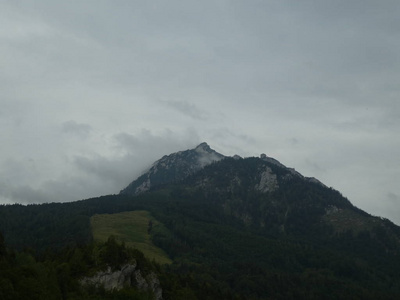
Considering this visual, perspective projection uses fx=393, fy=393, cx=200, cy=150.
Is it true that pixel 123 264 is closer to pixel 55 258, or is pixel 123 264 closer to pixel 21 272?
pixel 55 258

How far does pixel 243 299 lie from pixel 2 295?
123 metres

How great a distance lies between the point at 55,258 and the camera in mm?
134375

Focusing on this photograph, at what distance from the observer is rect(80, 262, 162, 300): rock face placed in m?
113

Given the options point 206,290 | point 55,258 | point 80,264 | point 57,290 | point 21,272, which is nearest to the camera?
point 21,272

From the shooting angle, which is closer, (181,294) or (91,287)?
(91,287)

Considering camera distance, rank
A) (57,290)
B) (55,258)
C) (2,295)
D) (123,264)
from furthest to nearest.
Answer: (55,258) → (123,264) → (57,290) → (2,295)

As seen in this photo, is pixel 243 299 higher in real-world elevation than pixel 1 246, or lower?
lower

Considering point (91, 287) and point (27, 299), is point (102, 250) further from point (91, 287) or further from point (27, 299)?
point (27, 299)

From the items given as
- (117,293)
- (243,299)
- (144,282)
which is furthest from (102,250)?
(243,299)

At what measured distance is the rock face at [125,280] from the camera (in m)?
113

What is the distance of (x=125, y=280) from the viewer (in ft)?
406

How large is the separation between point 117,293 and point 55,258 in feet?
141

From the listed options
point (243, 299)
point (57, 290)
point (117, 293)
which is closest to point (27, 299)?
point (57, 290)

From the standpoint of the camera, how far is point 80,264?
385 ft
